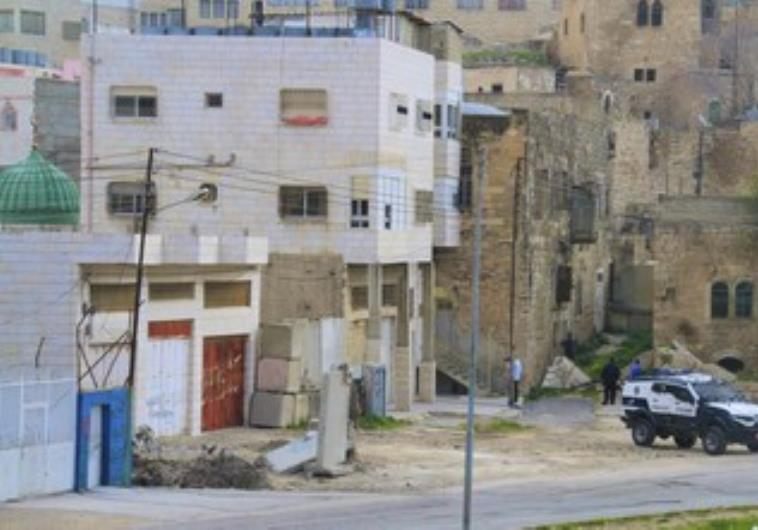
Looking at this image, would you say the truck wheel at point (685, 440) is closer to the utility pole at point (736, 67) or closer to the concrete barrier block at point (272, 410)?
the concrete barrier block at point (272, 410)

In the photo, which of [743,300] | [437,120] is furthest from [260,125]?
[743,300]

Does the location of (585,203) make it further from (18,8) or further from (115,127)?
(18,8)

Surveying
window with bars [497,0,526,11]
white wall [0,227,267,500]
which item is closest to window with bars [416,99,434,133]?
white wall [0,227,267,500]

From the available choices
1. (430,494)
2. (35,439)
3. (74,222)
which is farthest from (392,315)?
(35,439)

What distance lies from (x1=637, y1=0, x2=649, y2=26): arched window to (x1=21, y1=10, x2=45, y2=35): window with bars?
29109 millimetres

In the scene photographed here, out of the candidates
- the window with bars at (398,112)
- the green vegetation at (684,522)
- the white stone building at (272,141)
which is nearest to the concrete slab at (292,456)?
the green vegetation at (684,522)

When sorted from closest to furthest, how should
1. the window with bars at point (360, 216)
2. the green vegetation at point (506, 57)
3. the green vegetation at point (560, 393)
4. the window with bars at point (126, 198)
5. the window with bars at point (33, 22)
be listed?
the window with bars at point (360, 216) < the window with bars at point (126, 198) < the green vegetation at point (560, 393) < the green vegetation at point (506, 57) < the window with bars at point (33, 22)

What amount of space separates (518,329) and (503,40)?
4871 cm

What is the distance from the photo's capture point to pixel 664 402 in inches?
1676

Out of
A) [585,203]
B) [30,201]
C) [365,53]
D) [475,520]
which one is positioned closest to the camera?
[475,520]

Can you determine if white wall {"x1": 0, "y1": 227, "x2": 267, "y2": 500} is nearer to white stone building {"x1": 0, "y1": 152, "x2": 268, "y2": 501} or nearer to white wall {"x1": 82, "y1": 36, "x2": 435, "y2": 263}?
white stone building {"x1": 0, "y1": 152, "x2": 268, "y2": 501}

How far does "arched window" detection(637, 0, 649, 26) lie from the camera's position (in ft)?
305

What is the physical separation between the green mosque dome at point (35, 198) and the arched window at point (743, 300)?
24.2 meters

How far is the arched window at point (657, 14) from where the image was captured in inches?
3669
